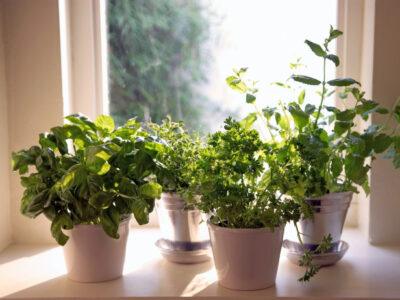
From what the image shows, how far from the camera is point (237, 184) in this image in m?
1.11

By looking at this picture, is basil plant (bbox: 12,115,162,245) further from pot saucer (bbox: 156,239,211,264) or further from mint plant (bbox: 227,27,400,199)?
mint plant (bbox: 227,27,400,199)

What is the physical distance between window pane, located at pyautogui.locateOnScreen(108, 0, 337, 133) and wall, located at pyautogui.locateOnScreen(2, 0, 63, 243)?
0.23 meters

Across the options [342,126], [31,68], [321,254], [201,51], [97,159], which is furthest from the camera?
[201,51]

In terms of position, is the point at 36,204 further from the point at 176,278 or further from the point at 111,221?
the point at 176,278

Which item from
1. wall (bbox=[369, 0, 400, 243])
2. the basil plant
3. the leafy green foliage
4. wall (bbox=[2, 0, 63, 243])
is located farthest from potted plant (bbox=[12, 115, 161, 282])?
wall (bbox=[369, 0, 400, 243])

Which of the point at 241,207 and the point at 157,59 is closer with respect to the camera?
the point at 241,207

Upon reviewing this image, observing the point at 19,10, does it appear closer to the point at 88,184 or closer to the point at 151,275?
the point at 88,184

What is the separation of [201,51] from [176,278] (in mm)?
730

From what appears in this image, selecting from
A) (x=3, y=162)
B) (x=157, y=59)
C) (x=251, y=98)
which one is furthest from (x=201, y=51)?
(x=3, y=162)

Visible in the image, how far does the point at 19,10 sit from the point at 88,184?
0.63m

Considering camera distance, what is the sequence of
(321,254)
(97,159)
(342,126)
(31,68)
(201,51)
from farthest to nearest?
(201,51), (31,68), (321,254), (342,126), (97,159)

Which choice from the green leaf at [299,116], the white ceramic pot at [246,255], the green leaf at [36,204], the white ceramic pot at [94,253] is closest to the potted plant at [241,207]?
the white ceramic pot at [246,255]

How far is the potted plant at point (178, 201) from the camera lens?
3.92 ft

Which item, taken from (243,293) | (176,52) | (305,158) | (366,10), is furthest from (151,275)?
(366,10)
